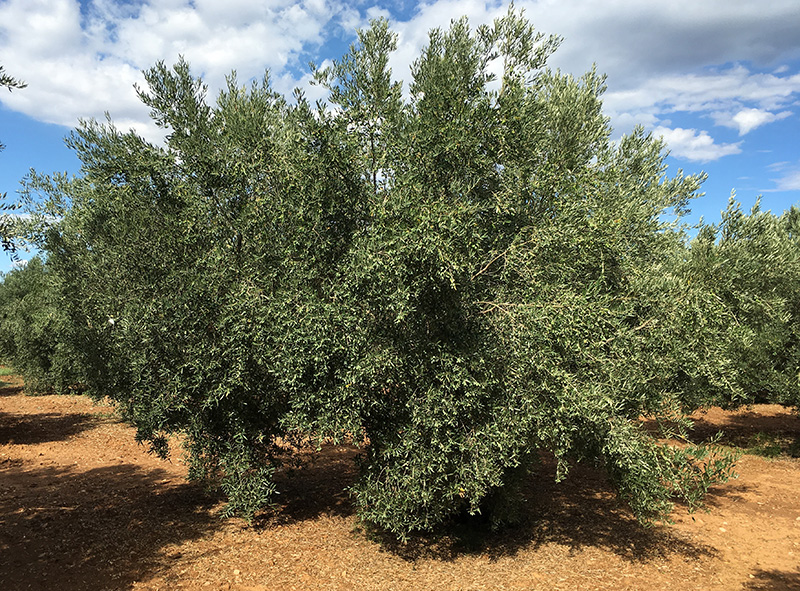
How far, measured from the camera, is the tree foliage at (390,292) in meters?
7.74

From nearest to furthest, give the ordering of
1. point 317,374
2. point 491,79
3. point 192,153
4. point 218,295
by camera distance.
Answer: point 317,374, point 218,295, point 192,153, point 491,79

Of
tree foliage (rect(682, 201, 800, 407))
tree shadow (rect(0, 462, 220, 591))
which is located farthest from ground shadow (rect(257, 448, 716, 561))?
tree foliage (rect(682, 201, 800, 407))

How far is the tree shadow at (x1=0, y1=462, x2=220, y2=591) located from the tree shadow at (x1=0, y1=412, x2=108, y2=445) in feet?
14.3

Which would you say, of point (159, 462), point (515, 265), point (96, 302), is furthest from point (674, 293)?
point (159, 462)

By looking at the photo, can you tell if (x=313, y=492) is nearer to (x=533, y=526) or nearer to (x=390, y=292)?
(x=533, y=526)

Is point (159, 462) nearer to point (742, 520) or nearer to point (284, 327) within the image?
point (284, 327)

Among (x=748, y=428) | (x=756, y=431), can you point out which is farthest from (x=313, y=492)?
(x=748, y=428)

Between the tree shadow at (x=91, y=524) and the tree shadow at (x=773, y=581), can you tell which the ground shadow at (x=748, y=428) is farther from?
the tree shadow at (x=91, y=524)

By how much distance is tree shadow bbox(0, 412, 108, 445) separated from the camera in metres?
18.4

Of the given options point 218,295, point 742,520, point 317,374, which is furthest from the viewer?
point 742,520

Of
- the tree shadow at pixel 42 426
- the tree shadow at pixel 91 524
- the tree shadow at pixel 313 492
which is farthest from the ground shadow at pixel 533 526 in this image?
the tree shadow at pixel 42 426

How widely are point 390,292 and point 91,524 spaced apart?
7.89 meters

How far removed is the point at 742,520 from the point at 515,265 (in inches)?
349

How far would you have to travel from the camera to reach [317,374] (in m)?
7.89
